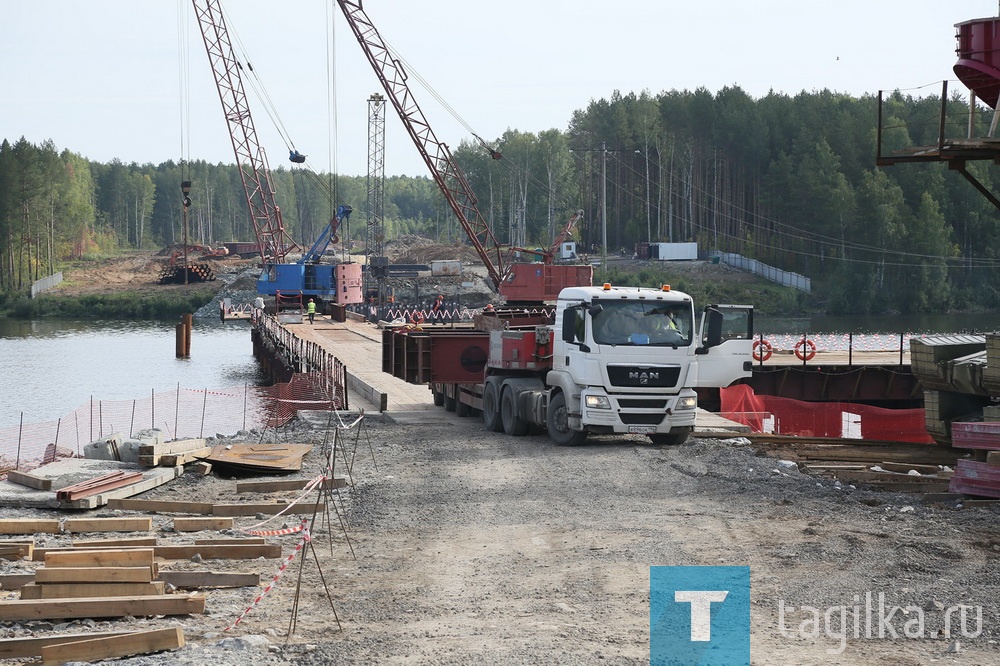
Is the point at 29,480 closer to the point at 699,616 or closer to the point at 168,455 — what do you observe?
the point at 168,455

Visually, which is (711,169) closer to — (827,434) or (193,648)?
(827,434)

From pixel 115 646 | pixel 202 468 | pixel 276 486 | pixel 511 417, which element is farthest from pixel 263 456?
pixel 115 646

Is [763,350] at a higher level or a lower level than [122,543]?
higher

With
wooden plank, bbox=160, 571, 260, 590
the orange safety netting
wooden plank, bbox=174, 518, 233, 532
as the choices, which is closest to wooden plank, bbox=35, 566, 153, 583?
wooden plank, bbox=160, 571, 260, 590

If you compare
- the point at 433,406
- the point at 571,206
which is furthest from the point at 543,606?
the point at 571,206

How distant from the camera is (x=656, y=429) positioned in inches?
787

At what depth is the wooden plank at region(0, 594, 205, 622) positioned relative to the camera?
975cm

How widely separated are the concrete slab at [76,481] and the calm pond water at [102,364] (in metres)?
21.4

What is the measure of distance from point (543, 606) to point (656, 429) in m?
10.1

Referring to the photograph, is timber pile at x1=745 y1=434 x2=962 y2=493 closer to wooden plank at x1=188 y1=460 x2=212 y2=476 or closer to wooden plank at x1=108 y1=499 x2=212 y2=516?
wooden plank at x1=108 y1=499 x2=212 y2=516

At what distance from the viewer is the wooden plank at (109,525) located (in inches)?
538

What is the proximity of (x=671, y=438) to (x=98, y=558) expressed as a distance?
1213cm

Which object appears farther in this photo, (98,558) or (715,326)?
(715,326)

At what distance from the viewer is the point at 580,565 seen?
11.7m
